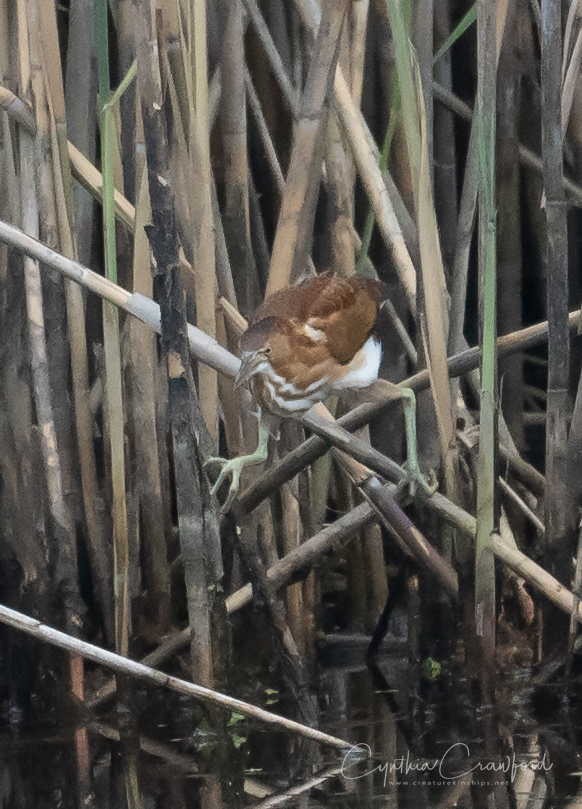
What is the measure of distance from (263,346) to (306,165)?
291 mm

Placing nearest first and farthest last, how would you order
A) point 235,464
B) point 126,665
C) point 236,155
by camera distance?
point 126,665
point 235,464
point 236,155

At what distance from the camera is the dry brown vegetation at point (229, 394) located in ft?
5.37

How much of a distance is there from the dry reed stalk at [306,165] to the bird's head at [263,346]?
137 mm

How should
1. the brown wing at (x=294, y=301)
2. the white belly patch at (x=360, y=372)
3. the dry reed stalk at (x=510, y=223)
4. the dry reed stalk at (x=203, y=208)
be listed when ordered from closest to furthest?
the dry reed stalk at (x=203, y=208) < the brown wing at (x=294, y=301) < the white belly patch at (x=360, y=372) < the dry reed stalk at (x=510, y=223)

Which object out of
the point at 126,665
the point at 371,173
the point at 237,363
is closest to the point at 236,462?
the point at 237,363

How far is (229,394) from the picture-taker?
6.37ft

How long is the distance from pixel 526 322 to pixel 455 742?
1285 millimetres

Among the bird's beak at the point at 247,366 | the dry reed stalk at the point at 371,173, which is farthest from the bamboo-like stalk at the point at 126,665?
the dry reed stalk at the point at 371,173

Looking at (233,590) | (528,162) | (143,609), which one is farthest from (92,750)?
(528,162)

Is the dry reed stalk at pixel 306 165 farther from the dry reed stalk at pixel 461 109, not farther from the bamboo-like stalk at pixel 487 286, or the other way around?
the dry reed stalk at pixel 461 109

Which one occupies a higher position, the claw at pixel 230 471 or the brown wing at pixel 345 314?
the brown wing at pixel 345 314

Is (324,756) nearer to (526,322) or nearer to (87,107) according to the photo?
(87,107)

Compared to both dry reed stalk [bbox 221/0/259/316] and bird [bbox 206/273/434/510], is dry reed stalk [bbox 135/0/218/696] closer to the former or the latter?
bird [bbox 206/273/434/510]

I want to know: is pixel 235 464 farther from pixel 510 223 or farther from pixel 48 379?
pixel 510 223
